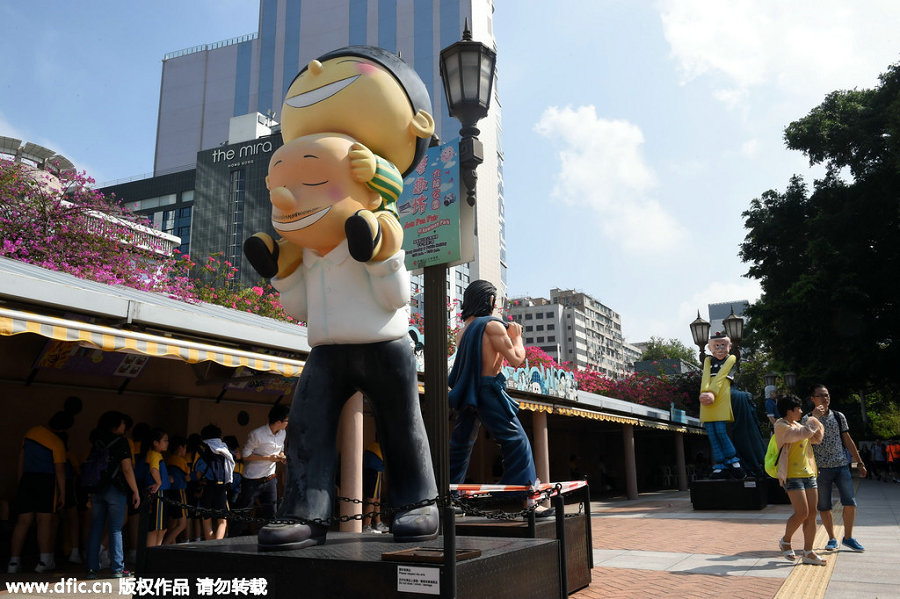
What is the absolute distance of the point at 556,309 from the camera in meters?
103

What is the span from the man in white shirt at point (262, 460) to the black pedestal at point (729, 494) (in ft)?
26.7

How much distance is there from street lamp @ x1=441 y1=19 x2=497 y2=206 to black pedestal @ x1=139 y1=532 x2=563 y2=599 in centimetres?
222

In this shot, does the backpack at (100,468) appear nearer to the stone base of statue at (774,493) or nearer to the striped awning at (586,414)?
the striped awning at (586,414)

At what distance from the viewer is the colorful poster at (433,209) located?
4348 millimetres

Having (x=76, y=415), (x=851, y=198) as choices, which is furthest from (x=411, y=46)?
(x=76, y=415)

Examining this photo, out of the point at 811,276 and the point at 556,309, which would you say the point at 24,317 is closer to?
the point at 811,276

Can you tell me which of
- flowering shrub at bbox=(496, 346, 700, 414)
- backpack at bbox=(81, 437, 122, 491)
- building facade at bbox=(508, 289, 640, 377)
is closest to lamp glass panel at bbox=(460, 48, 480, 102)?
backpack at bbox=(81, 437, 122, 491)

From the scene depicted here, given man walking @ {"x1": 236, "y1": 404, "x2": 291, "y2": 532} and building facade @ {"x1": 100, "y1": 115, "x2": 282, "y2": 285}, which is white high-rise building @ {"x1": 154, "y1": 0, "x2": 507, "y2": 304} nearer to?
building facade @ {"x1": 100, "y1": 115, "x2": 282, "y2": 285}

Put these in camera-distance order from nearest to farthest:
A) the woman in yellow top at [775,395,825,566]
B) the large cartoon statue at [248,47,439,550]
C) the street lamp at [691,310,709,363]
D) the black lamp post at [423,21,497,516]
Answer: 1. the large cartoon statue at [248,47,439,550]
2. the black lamp post at [423,21,497,516]
3. the woman in yellow top at [775,395,825,566]
4. the street lamp at [691,310,709,363]

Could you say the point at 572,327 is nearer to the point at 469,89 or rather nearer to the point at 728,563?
the point at 728,563

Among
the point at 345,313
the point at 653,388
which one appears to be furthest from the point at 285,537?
the point at 653,388

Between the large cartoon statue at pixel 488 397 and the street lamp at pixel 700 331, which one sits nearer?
the large cartoon statue at pixel 488 397

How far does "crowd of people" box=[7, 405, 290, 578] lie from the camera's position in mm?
5887

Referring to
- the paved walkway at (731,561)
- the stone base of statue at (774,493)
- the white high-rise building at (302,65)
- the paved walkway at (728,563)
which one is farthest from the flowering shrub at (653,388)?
the white high-rise building at (302,65)
